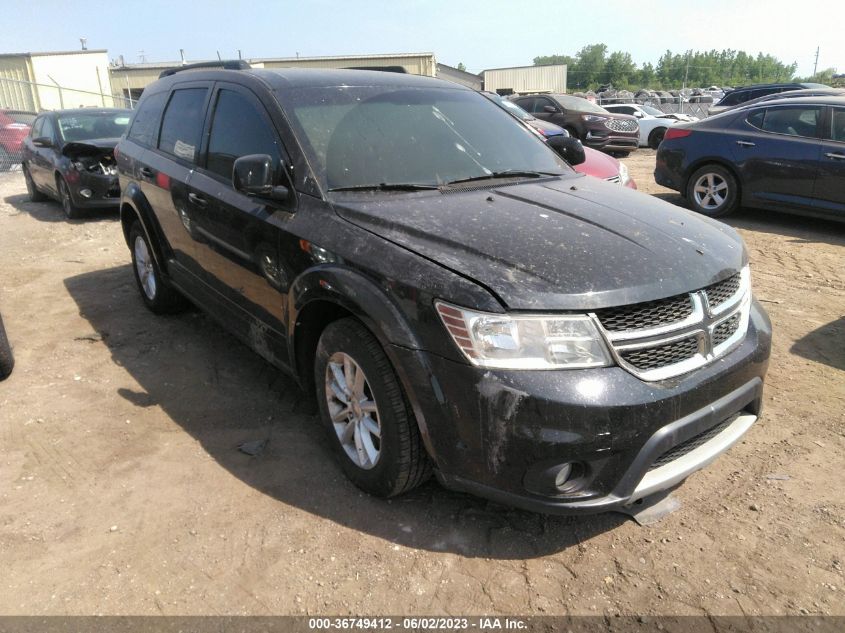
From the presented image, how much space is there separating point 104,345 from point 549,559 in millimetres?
3731

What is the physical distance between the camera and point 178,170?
13.7 feet

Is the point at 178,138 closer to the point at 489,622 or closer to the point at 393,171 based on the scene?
the point at 393,171

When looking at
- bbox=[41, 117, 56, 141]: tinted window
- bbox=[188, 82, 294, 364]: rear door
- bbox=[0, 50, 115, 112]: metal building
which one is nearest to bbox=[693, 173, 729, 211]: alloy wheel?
bbox=[188, 82, 294, 364]: rear door

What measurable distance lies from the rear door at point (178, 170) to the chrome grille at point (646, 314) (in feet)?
9.04

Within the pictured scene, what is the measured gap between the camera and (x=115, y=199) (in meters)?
9.03

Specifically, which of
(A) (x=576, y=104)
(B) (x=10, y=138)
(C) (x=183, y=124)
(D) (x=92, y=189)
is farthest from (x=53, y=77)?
(C) (x=183, y=124)

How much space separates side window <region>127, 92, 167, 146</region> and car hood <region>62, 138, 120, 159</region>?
3.84m

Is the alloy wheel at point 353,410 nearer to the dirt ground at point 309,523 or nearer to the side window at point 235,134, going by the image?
the dirt ground at point 309,523

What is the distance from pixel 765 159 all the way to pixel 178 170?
686cm

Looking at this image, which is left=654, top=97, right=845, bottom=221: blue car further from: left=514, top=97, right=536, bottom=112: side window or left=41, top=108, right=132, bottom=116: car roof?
left=514, top=97, right=536, bottom=112: side window

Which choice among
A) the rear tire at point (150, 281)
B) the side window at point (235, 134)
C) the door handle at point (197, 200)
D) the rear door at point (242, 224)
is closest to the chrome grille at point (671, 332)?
the rear door at point (242, 224)

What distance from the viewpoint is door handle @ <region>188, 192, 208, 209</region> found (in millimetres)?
3783

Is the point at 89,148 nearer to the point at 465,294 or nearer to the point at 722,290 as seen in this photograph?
the point at 465,294

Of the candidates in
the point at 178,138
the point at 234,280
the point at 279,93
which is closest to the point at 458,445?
the point at 234,280
